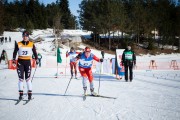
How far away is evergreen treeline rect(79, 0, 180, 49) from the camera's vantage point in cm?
5409

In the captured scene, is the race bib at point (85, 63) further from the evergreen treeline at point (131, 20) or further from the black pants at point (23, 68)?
the evergreen treeline at point (131, 20)

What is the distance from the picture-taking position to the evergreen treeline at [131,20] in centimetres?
5409

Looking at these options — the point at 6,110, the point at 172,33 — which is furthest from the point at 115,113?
the point at 172,33

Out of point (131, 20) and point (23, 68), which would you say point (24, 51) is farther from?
point (131, 20)

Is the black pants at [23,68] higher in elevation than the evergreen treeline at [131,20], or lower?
lower

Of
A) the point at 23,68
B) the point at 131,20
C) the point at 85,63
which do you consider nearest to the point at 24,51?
the point at 23,68

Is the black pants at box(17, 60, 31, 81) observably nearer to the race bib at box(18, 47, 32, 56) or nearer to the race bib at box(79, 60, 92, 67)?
the race bib at box(18, 47, 32, 56)

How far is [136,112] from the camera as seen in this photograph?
22.1 feet

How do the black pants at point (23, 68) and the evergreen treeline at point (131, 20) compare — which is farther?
the evergreen treeline at point (131, 20)

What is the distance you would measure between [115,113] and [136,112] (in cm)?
61

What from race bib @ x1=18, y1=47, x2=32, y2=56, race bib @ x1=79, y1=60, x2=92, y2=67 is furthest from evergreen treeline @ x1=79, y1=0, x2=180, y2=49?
race bib @ x1=18, y1=47, x2=32, y2=56

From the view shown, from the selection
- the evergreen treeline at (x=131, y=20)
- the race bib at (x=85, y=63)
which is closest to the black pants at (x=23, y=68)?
the race bib at (x=85, y=63)

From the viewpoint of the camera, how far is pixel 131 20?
59719 mm

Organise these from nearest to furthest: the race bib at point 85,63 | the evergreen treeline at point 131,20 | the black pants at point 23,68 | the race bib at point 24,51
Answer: the black pants at point 23,68
the race bib at point 24,51
the race bib at point 85,63
the evergreen treeline at point 131,20
